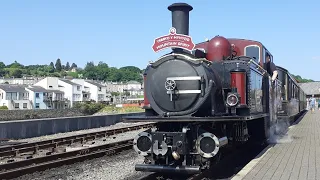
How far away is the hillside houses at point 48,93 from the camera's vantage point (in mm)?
80812

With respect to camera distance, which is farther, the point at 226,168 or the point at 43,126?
the point at 43,126

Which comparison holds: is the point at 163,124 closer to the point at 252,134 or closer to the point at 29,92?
the point at 252,134

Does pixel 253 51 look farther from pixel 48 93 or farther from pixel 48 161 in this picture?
pixel 48 93

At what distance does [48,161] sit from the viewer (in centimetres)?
1188

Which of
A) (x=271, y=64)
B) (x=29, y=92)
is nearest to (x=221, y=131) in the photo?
(x=271, y=64)

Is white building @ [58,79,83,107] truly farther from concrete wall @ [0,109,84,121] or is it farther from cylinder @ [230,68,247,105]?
cylinder @ [230,68,247,105]

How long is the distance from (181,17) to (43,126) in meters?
15.1

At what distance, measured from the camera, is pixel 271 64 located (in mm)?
14055

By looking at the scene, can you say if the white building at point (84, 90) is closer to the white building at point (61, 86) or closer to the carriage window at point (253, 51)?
the white building at point (61, 86)

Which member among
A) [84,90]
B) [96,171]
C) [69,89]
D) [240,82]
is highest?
[84,90]

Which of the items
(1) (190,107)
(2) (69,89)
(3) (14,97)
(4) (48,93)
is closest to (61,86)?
(2) (69,89)

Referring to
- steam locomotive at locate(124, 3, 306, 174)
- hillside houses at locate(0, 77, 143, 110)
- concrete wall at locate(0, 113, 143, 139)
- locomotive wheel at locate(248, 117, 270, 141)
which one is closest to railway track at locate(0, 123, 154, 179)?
steam locomotive at locate(124, 3, 306, 174)

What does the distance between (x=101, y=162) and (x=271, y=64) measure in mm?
7077

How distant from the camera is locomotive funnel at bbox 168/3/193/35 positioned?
9484 millimetres
